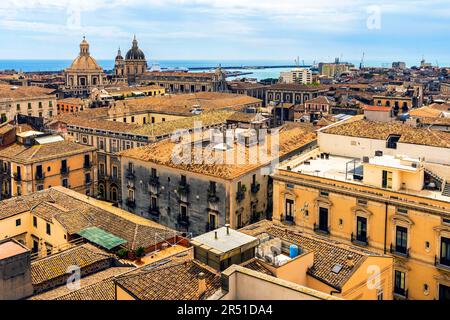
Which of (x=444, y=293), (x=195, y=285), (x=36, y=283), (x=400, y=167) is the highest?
(x=400, y=167)

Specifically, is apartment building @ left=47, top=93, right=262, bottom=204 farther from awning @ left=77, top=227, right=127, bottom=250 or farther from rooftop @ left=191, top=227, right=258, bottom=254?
rooftop @ left=191, top=227, right=258, bottom=254

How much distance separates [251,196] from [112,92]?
258 ft

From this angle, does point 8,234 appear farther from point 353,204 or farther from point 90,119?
point 90,119

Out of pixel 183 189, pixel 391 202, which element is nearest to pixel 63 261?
pixel 183 189

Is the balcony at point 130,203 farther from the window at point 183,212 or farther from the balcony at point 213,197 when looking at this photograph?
the balcony at point 213,197

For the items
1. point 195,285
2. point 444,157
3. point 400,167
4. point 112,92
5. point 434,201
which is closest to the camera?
point 195,285

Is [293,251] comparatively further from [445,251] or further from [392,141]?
[392,141]

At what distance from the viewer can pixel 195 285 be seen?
63.3 ft

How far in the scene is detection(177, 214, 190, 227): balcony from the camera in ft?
127

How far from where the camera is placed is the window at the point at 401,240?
28.5 m

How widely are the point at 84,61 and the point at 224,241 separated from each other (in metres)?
134

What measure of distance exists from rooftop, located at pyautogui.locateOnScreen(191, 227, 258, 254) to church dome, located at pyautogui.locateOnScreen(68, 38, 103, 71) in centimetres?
13007

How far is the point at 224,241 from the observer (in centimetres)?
2122

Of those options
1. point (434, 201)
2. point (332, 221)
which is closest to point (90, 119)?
point (332, 221)
